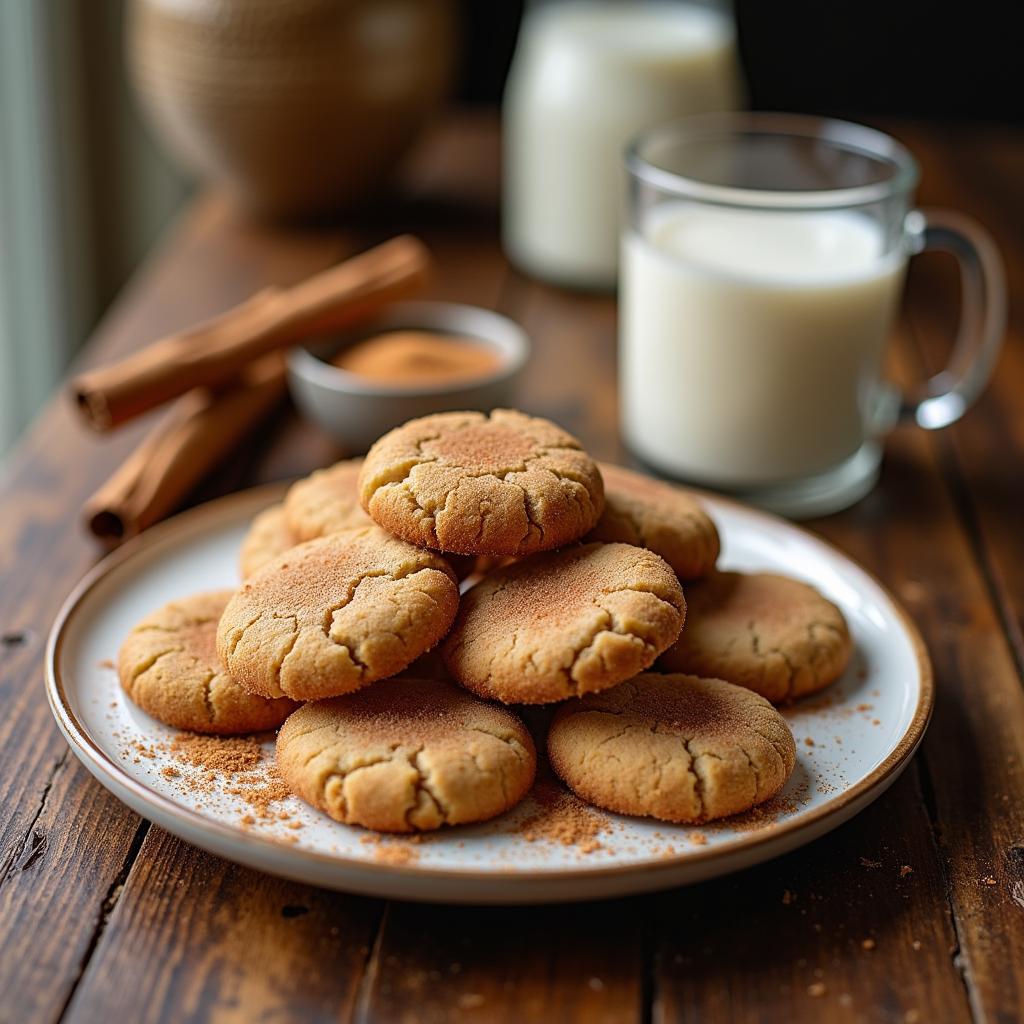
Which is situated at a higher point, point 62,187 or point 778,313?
point 778,313

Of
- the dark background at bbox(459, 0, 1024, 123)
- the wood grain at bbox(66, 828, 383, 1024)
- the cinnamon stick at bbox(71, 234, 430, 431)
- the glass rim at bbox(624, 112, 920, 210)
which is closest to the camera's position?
the wood grain at bbox(66, 828, 383, 1024)

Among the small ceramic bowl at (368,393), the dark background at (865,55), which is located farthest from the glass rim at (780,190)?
the dark background at (865,55)

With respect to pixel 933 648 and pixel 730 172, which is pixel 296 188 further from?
pixel 933 648

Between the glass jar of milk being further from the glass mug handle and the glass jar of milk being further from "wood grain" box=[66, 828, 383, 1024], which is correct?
"wood grain" box=[66, 828, 383, 1024]

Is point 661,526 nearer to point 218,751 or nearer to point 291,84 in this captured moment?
point 218,751

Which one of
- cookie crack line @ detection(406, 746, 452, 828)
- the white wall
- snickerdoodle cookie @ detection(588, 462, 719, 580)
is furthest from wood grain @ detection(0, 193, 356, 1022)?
the white wall

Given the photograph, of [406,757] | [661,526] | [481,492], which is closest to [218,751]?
[406,757]

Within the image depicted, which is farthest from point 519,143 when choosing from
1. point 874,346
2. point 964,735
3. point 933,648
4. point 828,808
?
point 828,808
